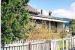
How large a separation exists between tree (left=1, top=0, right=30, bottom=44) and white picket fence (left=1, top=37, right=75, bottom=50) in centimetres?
28

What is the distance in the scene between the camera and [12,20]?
34.8 feet

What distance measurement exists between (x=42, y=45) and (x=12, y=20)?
12.6 ft

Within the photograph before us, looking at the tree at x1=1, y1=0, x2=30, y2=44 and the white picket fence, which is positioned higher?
the tree at x1=1, y1=0, x2=30, y2=44

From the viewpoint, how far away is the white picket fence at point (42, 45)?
1085cm

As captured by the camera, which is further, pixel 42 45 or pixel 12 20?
pixel 42 45

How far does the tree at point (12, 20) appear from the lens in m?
10.4

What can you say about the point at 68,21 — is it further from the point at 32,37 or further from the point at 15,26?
the point at 15,26

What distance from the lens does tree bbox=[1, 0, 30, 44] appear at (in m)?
10.4

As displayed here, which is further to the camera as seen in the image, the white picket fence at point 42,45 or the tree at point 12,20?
the white picket fence at point 42,45

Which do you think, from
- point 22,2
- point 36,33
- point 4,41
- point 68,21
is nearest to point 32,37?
point 36,33

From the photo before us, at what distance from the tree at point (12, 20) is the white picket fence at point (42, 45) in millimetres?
284

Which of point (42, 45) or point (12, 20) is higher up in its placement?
point (12, 20)

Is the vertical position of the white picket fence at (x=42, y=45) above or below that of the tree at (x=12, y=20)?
below

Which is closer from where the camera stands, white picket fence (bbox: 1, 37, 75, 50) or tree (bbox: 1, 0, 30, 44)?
tree (bbox: 1, 0, 30, 44)
